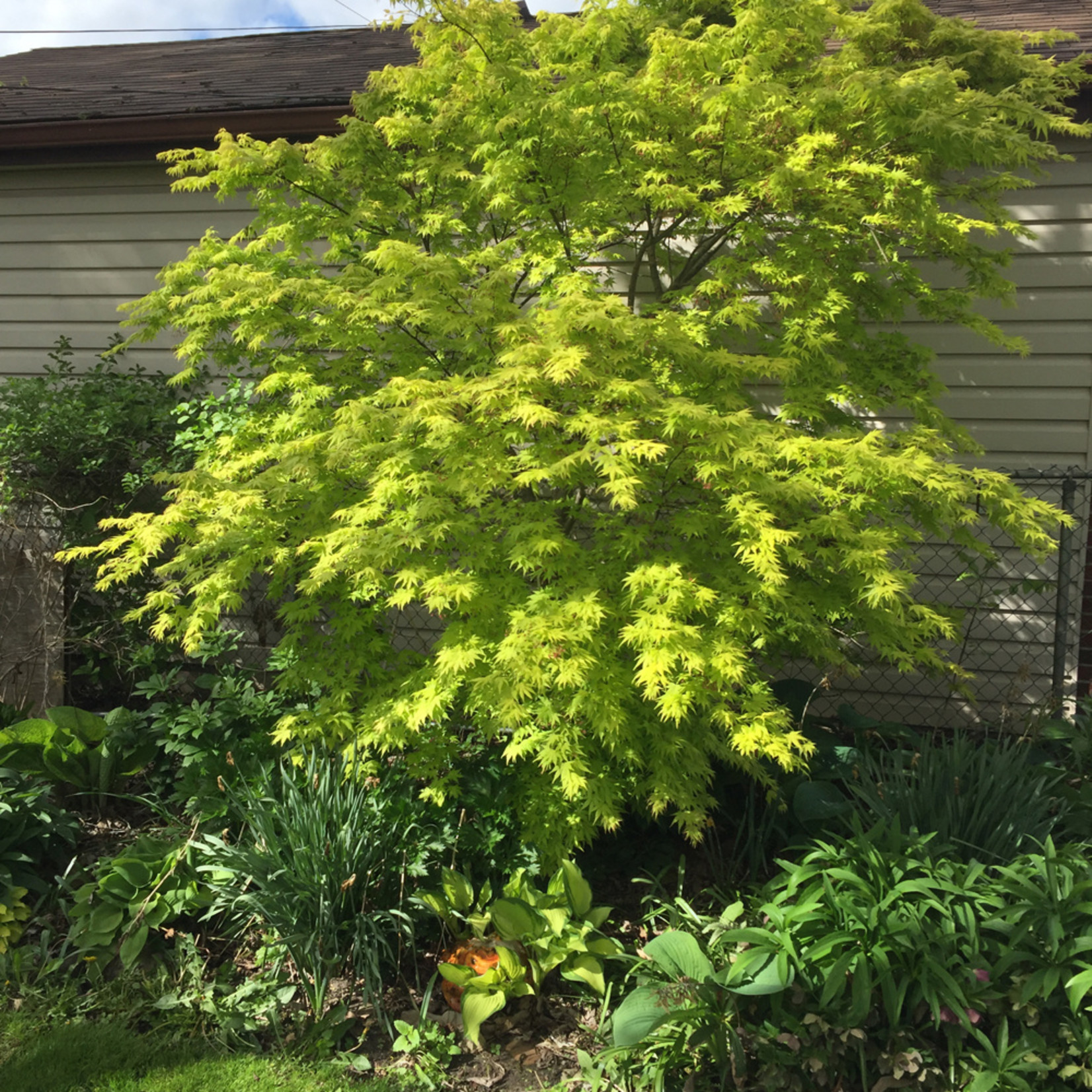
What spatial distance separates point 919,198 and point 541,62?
2263mm

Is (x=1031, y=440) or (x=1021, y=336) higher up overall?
(x=1021, y=336)

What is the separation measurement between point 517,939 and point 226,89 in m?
7.13

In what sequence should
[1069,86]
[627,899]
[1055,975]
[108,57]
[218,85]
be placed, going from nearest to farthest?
[1055,975] → [627,899] → [1069,86] → [218,85] → [108,57]

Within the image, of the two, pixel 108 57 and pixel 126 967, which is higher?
pixel 108 57

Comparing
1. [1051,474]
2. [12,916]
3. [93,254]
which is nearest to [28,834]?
[12,916]

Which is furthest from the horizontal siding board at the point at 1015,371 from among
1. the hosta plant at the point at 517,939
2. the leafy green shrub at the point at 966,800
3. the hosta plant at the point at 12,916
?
the hosta plant at the point at 12,916

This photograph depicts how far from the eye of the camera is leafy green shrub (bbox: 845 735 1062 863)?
361cm

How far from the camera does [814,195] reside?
182 inches

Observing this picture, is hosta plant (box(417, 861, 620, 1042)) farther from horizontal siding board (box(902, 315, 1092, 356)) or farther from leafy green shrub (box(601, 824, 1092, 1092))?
horizontal siding board (box(902, 315, 1092, 356))

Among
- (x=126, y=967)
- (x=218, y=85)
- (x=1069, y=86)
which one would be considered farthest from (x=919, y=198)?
(x=218, y=85)

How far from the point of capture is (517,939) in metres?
3.35

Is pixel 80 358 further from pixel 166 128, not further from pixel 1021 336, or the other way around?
pixel 1021 336

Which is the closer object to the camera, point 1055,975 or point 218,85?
point 1055,975

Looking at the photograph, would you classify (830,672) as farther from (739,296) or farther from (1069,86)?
(1069,86)
